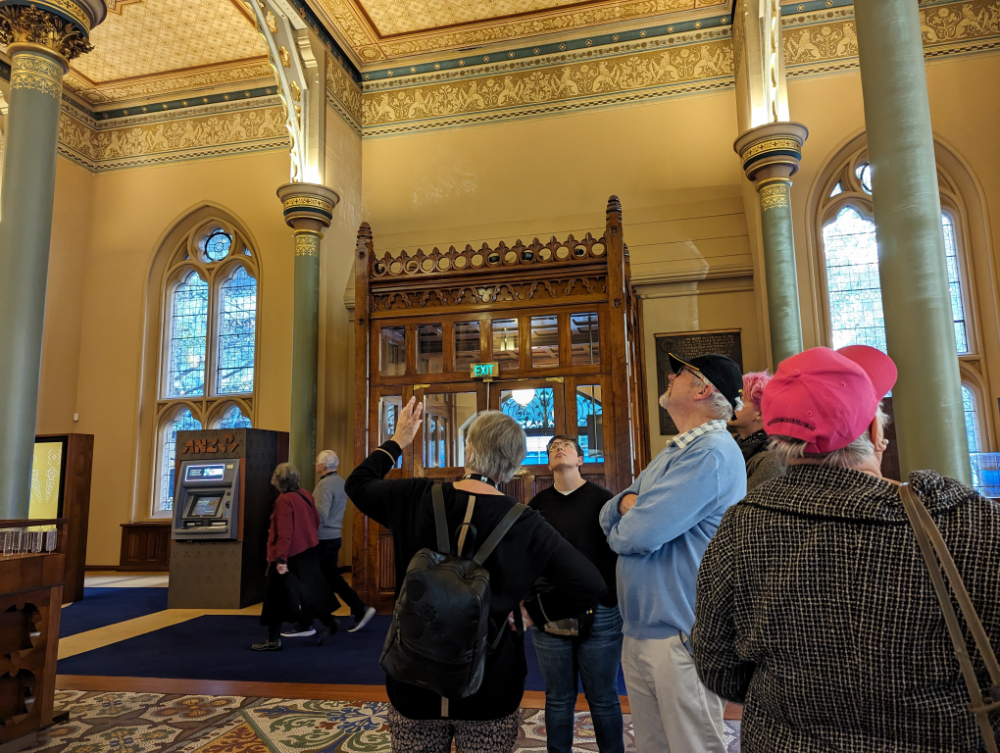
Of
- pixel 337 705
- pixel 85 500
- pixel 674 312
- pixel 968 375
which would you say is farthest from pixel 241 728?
pixel 968 375

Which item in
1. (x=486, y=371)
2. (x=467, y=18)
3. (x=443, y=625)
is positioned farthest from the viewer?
(x=467, y=18)

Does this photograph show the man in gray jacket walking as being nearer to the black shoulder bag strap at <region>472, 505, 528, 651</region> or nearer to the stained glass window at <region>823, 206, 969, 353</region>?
the black shoulder bag strap at <region>472, 505, 528, 651</region>

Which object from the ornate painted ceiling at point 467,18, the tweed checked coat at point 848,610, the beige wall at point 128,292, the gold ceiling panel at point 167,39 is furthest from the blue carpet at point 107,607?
the ornate painted ceiling at point 467,18

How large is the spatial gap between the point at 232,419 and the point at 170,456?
110 centimetres

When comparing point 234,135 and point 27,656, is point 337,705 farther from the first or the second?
point 234,135

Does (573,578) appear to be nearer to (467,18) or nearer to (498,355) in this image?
(498,355)

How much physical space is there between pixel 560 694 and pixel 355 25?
903 centimetres

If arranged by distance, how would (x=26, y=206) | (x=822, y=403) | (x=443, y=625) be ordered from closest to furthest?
(x=822, y=403) → (x=443, y=625) → (x=26, y=206)

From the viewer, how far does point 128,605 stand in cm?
736

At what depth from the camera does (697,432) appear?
2086 mm

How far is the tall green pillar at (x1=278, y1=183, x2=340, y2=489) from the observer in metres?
8.59

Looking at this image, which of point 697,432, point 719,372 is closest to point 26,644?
point 697,432

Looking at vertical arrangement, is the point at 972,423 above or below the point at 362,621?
above

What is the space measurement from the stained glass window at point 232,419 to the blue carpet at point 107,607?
8.37ft
